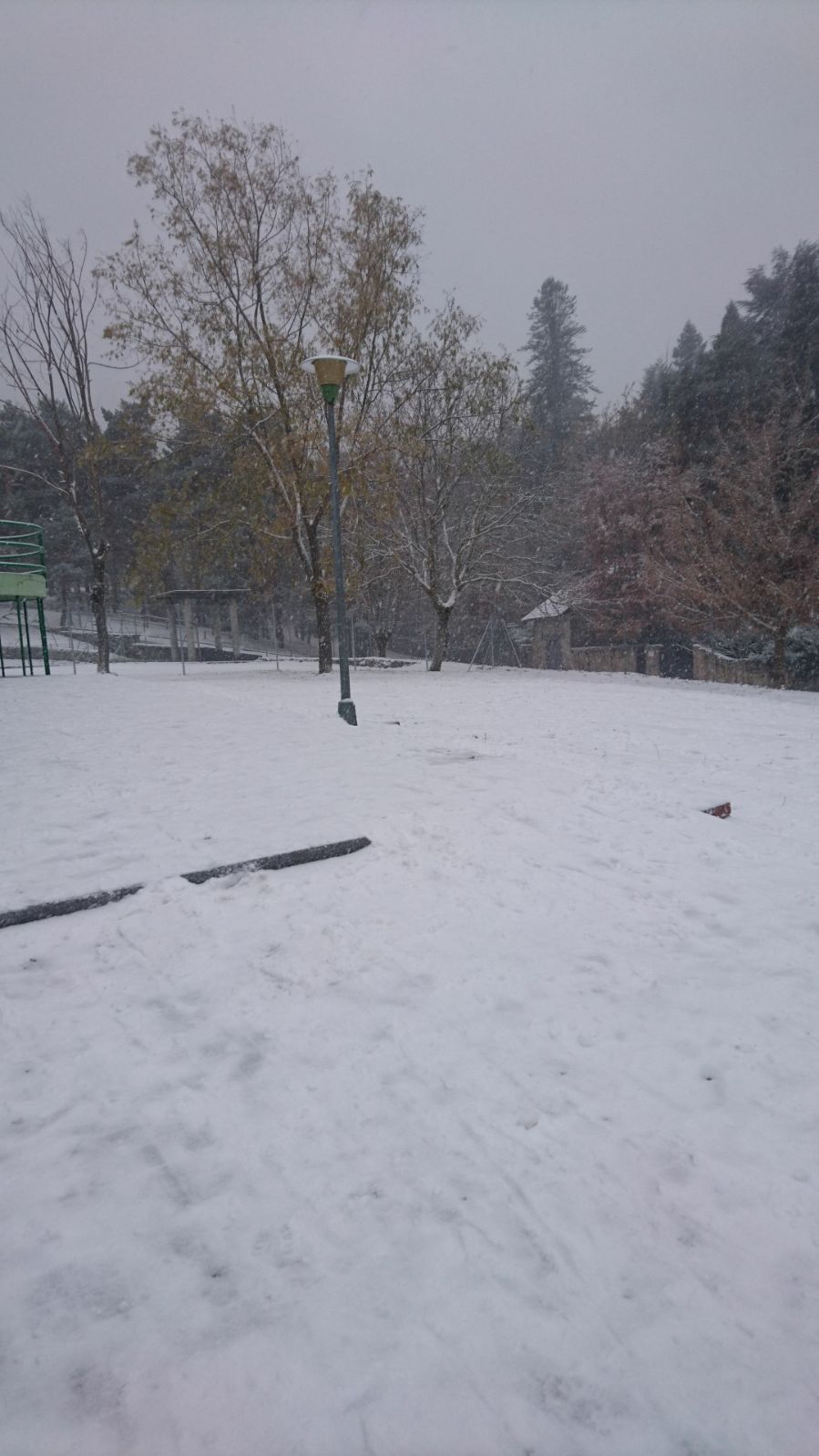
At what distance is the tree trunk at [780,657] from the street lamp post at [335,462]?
11911 millimetres

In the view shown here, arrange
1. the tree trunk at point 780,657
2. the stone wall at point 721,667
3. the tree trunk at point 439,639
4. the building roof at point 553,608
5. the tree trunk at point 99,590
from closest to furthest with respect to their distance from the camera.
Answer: the tree trunk at point 780,657, the tree trunk at point 99,590, the stone wall at point 721,667, the tree trunk at point 439,639, the building roof at point 553,608

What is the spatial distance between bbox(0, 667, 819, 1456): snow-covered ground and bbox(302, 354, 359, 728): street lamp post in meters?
4.45

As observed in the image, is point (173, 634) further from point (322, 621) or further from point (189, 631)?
point (322, 621)

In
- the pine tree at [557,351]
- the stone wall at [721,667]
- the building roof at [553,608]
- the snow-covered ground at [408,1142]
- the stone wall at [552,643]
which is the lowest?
the snow-covered ground at [408,1142]

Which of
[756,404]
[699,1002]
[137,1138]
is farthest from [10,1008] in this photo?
[756,404]

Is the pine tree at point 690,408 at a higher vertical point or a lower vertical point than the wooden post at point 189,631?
higher

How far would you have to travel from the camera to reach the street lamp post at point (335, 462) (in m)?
8.38

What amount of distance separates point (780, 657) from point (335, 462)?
1294 cm

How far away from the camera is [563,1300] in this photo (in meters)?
1.54

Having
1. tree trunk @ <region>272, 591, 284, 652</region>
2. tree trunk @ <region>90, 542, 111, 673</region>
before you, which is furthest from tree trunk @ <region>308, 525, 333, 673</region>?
tree trunk @ <region>272, 591, 284, 652</region>

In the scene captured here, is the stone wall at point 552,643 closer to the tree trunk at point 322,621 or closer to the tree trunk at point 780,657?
the tree trunk at point 780,657

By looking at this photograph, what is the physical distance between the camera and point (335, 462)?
888cm

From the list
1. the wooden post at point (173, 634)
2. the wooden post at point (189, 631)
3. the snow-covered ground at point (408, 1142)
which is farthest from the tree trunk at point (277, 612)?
the snow-covered ground at point (408, 1142)

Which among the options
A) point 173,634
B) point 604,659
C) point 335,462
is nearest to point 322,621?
point 604,659
